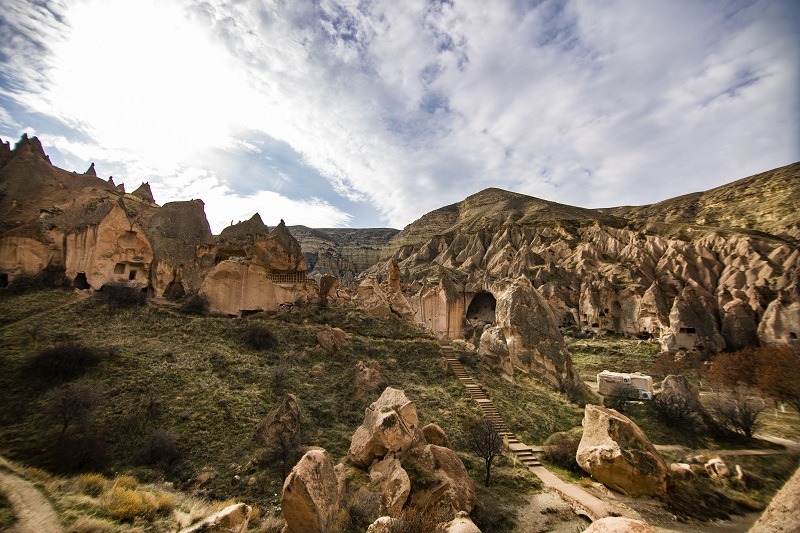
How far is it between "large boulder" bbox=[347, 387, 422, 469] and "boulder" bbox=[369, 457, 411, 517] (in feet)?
1.41

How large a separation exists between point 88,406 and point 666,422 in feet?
88.2

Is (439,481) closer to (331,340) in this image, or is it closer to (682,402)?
(331,340)

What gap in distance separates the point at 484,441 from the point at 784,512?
11166 mm

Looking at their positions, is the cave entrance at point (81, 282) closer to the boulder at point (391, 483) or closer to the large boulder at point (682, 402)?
the boulder at point (391, 483)

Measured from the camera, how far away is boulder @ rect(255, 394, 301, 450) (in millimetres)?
12203

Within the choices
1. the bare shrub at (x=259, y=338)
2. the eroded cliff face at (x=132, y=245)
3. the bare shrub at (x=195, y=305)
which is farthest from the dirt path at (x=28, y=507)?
the eroded cliff face at (x=132, y=245)

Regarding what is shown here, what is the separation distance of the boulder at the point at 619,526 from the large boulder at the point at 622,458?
916 centimetres

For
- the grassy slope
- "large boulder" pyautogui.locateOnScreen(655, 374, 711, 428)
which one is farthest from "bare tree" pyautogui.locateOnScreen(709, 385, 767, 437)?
the grassy slope

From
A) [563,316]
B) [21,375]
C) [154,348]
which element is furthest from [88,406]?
[563,316]

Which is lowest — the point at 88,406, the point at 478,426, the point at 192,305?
the point at 478,426

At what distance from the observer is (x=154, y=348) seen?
57.4 ft

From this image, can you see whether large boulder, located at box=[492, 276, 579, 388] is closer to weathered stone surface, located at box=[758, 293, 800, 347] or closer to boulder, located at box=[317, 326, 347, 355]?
boulder, located at box=[317, 326, 347, 355]

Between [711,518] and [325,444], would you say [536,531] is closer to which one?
[711,518]

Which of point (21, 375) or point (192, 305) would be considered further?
point (192, 305)
